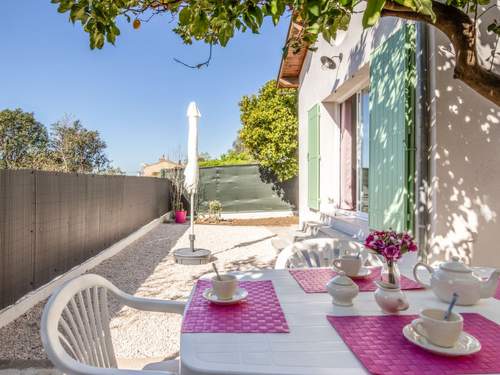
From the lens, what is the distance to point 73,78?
68.4 feet

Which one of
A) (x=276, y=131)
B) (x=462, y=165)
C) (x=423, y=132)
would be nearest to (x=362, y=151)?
(x=423, y=132)

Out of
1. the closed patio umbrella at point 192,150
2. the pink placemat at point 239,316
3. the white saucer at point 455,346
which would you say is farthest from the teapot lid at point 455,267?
the closed patio umbrella at point 192,150

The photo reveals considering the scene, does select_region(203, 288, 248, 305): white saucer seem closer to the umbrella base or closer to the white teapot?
the white teapot

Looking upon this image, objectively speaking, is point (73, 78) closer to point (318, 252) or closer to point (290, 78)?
point (290, 78)

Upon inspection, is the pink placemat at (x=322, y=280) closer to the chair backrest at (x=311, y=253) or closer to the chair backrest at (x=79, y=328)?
the chair backrest at (x=311, y=253)

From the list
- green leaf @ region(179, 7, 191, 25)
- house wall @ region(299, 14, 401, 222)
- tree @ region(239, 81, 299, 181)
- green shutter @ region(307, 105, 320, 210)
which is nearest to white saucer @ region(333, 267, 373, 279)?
green leaf @ region(179, 7, 191, 25)

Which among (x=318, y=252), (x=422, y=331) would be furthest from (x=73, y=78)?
(x=422, y=331)

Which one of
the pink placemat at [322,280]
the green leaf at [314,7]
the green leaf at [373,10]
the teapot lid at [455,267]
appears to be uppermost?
the green leaf at [314,7]

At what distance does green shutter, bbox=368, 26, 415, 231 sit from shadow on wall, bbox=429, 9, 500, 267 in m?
0.25

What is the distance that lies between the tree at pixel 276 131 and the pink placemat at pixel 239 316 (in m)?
9.21

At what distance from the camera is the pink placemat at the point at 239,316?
1235 millimetres

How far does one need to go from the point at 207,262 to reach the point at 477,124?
3.88 meters

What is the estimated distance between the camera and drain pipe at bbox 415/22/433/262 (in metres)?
3.20

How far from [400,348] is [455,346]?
147mm
